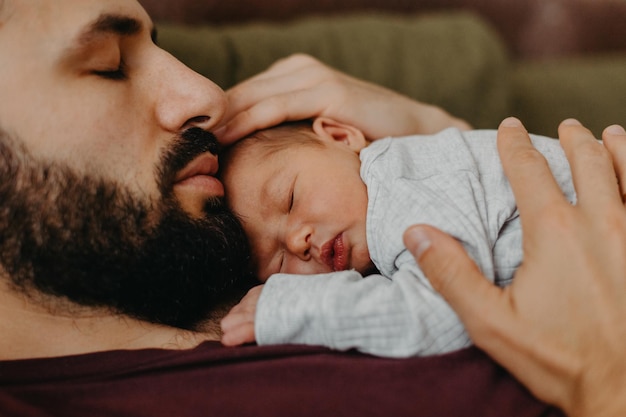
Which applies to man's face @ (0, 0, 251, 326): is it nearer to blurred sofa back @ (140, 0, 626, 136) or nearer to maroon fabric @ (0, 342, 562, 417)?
maroon fabric @ (0, 342, 562, 417)

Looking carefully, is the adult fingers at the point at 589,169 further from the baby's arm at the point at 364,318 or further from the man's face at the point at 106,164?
the man's face at the point at 106,164

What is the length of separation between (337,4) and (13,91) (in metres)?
1.70

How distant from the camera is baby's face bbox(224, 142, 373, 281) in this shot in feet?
4.21

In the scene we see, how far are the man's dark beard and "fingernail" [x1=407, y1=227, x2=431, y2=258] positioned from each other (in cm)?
40

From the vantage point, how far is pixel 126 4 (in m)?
1.15

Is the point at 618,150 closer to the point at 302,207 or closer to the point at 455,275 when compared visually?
the point at 455,275

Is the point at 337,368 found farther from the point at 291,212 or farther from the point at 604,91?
the point at 604,91

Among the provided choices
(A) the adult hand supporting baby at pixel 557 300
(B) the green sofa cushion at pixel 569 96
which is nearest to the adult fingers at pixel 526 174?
(A) the adult hand supporting baby at pixel 557 300

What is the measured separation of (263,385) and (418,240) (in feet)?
Result: 1.18

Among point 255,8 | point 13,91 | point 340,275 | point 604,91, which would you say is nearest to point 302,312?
point 340,275

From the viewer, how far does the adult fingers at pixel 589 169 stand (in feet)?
3.44

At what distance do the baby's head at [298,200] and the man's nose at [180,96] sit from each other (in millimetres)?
208

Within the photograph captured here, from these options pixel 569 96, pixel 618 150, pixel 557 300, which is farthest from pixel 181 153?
pixel 569 96

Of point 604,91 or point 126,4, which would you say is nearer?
point 126,4
